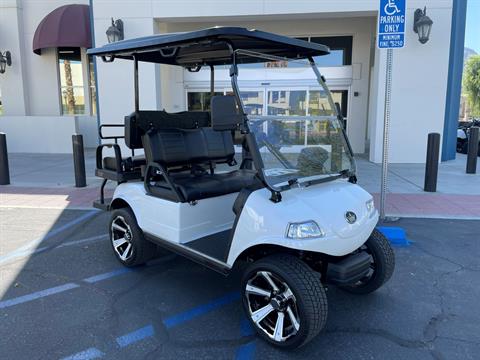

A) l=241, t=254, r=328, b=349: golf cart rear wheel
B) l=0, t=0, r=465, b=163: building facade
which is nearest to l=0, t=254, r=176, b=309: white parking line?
l=241, t=254, r=328, b=349: golf cart rear wheel

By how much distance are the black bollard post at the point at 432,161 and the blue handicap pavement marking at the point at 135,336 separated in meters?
5.86

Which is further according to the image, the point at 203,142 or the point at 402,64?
the point at 402,64

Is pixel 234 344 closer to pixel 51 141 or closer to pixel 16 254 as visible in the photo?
pixel 16 254

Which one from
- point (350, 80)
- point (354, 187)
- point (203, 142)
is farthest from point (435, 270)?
point (350, 80)

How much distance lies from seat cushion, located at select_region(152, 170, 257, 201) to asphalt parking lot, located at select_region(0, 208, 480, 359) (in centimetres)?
83

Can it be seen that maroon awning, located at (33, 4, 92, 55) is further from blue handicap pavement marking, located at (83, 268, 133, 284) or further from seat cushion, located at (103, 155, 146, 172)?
blue handicap pavement marking, located at (83, 268, 133, 284)

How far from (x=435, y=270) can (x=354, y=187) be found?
1558mm

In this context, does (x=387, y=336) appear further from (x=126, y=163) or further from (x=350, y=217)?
(x=126, y=163)

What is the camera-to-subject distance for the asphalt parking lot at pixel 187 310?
8.76 ft

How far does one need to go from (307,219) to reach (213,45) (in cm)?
176

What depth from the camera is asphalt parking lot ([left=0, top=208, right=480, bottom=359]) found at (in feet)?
8.76

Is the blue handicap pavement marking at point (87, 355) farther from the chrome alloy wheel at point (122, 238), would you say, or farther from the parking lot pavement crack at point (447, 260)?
the parking lot pavement crack at point (447, 260)

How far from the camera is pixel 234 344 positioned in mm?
2727

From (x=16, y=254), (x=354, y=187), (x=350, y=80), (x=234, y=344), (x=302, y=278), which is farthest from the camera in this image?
(x=350, y=80)
